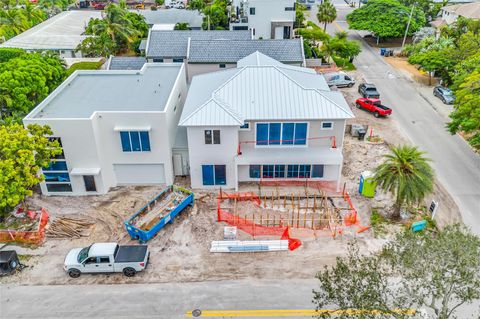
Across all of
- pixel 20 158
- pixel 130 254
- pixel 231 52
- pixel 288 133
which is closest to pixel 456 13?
pixel 231 52

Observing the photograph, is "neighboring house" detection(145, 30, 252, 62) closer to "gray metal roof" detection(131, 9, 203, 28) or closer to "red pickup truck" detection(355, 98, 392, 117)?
"red pickup truck" detection(355, 98, 392, 117)

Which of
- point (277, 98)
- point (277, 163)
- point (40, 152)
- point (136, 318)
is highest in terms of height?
point (277, 98)

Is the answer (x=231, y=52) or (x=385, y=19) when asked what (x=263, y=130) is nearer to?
(x=231, y=52)

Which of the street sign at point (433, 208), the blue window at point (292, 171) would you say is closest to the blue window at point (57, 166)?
the blue window at point (292, 171)

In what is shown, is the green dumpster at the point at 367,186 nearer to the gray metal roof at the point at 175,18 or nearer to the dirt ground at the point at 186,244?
the dirt ground at the point at 186,244

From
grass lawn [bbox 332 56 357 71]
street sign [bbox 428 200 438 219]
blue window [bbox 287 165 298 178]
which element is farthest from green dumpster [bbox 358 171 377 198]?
grass lawn [bbox 332 56 357 71]

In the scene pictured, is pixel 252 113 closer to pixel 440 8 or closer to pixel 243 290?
pixel 243 290

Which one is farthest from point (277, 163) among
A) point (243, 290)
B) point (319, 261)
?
point (243, 290)
